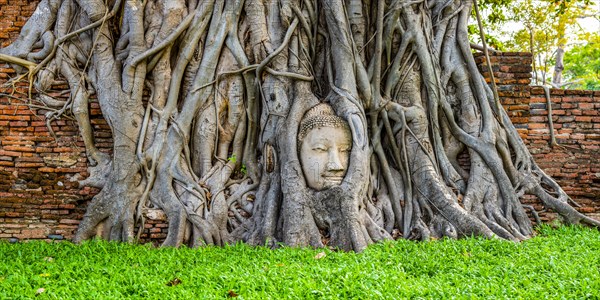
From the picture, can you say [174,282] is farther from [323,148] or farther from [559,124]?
[559,124]

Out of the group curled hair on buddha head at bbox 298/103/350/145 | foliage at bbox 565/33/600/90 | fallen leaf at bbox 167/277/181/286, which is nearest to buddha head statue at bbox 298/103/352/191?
curled hair on buddha head at bbox 298/103/350/145

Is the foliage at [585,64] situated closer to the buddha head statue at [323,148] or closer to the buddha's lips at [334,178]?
the buddha head statue at [323,148]

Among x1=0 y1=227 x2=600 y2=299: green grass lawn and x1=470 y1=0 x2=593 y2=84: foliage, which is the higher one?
x1=470 y1=0 x2=593 y2=84: foliage

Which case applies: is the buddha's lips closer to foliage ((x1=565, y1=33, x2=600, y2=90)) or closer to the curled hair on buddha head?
the curled hair on buddha head

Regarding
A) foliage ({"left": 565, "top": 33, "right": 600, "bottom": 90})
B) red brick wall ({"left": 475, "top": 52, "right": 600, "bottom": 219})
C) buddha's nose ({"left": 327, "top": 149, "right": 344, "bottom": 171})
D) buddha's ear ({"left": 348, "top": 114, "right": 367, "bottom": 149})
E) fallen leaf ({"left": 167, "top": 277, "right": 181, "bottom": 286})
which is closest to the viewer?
fallen leaf ({"left": 167, "top": 277, "right": 181, "bottom": 286})

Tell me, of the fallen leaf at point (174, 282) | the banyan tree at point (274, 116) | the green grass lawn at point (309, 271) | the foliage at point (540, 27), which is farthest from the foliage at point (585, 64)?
the fallen leaf at point (174, 282)

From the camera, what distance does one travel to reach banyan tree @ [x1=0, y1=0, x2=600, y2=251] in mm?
5234

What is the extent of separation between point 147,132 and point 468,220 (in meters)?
3.04

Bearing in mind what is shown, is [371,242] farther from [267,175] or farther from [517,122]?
[517,122]

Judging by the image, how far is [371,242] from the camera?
4.82 m

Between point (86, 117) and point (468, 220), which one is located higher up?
point (86, 117)

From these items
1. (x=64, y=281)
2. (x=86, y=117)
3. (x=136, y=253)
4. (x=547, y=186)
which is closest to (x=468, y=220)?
(x=547, y=186)

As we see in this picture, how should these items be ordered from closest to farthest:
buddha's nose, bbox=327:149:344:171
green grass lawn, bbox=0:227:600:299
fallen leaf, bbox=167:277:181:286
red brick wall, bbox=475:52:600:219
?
green grass lawn, bbox=0:227:600:299, fallen leaf, bbox=167:277:181:286, buddha's nose, bbox=327:149:344:171, red brick wall, bbox=475:52:600:219

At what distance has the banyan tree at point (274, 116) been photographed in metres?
5.23
